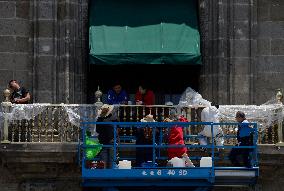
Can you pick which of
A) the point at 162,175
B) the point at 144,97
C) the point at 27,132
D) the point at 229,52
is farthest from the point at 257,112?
the point at 27,132

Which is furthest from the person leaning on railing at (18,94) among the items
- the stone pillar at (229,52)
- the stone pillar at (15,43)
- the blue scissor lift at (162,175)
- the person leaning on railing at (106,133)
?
the stone pillar at (229,52)

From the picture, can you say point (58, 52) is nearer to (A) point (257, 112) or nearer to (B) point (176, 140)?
(B) point (176, 140)

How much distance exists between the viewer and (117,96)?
23812 mm

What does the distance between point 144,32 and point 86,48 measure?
1.63 m

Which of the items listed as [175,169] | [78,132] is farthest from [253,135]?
[78,132]

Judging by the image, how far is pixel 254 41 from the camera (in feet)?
82.0

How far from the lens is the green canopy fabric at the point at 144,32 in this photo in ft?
79.4

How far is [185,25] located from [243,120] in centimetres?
436

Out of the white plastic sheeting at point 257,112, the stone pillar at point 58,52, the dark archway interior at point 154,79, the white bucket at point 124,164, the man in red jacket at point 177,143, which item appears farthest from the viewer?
the dark archway interior at point 154,79

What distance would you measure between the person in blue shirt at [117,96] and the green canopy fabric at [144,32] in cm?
78

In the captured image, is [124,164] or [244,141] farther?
[244,141]

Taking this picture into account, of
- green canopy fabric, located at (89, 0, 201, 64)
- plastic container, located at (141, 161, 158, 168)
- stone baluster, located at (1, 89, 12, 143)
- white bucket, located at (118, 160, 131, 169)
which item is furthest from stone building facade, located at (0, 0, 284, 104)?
white bucket, located at (118, 160, 131, 169)

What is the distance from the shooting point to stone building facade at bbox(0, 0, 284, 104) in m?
24.4

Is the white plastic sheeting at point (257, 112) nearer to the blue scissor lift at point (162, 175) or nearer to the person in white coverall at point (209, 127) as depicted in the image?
the person in white coverall at point (209, 127)
